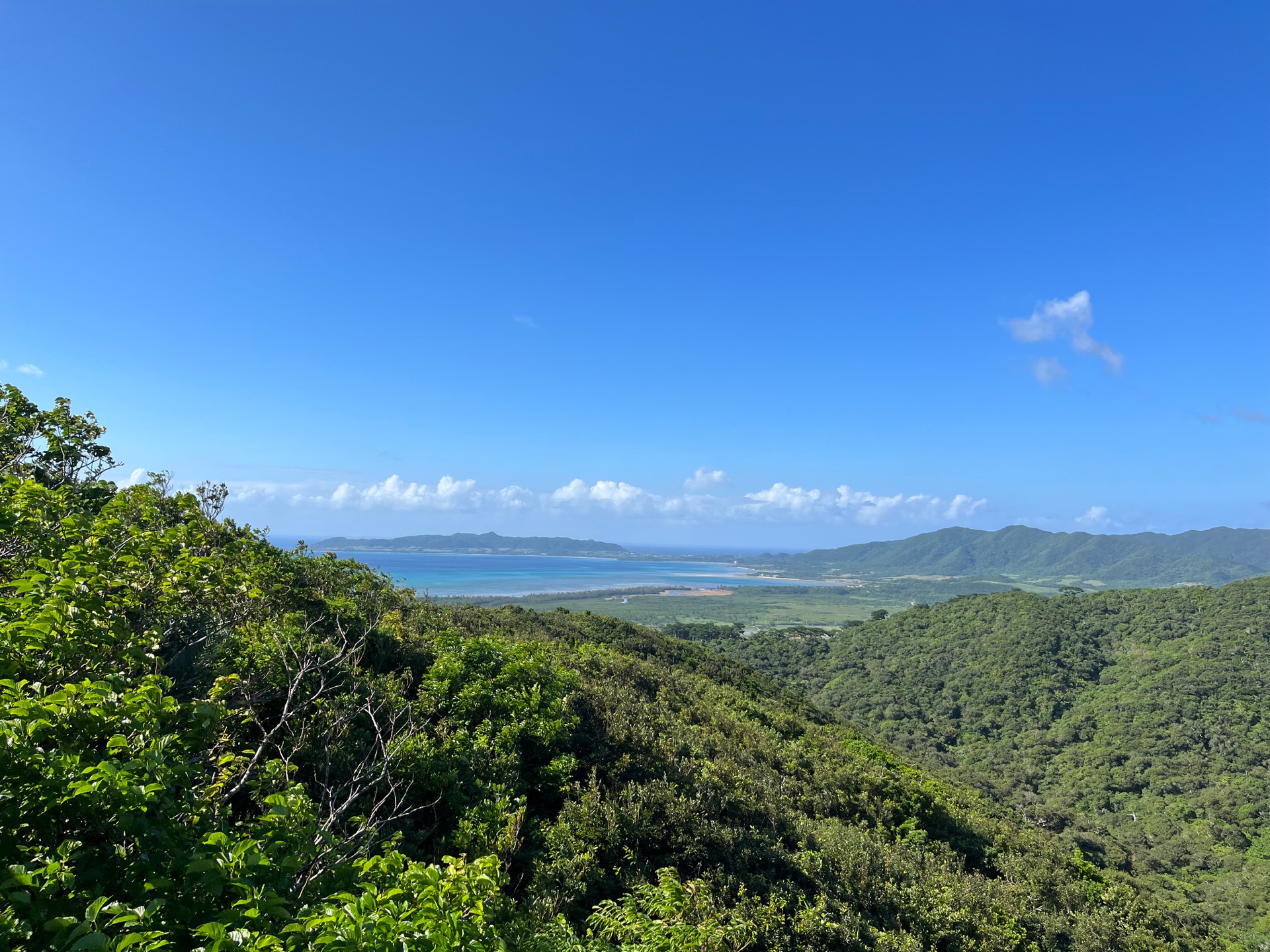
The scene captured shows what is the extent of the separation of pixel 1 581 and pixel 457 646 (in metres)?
9.51

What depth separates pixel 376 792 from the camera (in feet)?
23.1

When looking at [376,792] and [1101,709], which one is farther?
[1101,709]

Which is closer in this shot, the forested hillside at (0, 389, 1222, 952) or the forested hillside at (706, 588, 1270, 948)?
the forested hillside at (0, 389, 1222, 952)

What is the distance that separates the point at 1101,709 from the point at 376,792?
99.2m

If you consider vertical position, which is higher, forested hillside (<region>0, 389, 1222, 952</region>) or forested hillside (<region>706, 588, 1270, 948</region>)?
forested hillside (<region>0, 389, 1222, 952</region>)

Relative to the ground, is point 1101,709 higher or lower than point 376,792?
lower

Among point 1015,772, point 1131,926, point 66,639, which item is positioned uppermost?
point 66,639

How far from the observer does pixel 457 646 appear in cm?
1551

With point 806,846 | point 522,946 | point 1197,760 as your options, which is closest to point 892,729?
point 1197,760

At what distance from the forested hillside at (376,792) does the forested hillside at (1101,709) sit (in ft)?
115

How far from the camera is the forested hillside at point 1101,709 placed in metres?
48.4

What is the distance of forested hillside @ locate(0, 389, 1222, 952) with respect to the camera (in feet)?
10.7

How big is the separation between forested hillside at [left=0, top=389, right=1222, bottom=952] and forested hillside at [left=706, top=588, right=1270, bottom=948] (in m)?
35.1

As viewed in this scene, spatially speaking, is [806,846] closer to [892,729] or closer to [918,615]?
[892,729]
